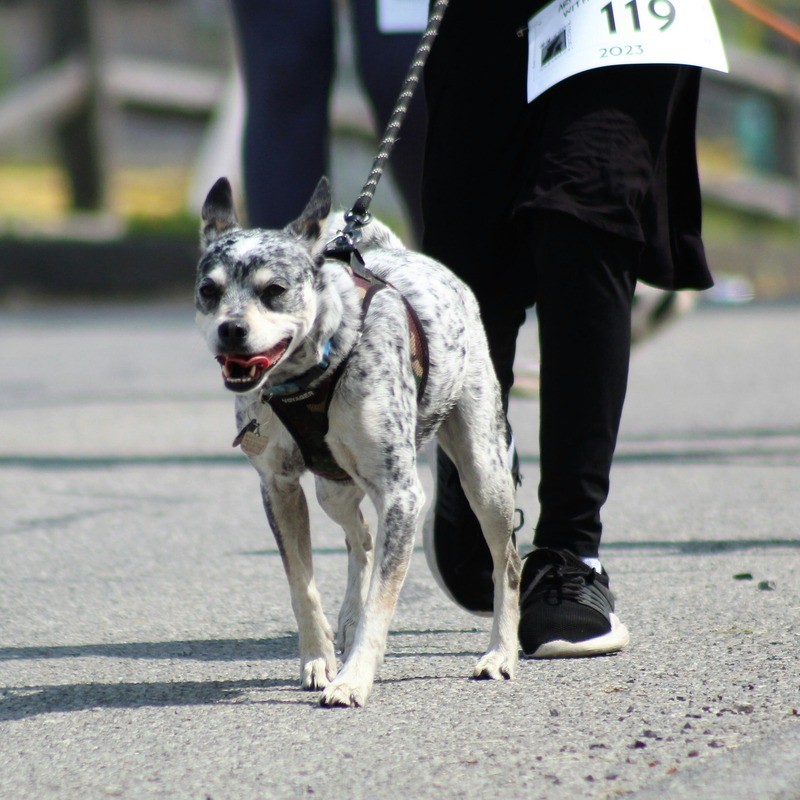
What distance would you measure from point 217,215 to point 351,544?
2.64ft

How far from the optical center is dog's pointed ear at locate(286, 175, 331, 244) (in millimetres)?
3018

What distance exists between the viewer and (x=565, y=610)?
320cm

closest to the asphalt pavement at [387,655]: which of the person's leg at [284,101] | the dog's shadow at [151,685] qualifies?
the dog's shadow at [151,685]

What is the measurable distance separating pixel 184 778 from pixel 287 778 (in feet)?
0.55

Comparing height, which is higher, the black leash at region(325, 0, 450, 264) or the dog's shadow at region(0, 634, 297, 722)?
the black leash at region(325, 0, 450, 264)

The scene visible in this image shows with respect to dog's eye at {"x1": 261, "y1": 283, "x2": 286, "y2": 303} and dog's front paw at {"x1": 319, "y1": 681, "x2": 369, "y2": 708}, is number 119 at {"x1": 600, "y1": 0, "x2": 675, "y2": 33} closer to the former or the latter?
dog's eye at {"x1": 261, "y1": 283, "x2": 286, "y2": 303}

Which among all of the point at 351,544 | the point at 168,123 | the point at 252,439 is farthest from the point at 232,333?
the point at 168,123

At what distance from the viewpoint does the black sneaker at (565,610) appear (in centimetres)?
318

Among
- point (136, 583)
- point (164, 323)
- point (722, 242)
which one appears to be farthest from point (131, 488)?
point (722, 242)

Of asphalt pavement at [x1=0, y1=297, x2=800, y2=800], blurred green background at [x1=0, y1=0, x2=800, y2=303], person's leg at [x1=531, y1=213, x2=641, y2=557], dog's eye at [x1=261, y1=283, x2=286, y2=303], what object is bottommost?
blurred green background at [x1=0, y1=0, x2=800, y2=303]

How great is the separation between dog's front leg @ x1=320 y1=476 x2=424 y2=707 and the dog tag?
24 cm

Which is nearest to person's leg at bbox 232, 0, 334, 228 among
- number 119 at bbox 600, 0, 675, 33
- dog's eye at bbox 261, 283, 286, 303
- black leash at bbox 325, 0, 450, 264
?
black leash at bbox 325, 0, 450, 264

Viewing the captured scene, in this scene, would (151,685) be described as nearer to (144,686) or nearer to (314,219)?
(144,686)

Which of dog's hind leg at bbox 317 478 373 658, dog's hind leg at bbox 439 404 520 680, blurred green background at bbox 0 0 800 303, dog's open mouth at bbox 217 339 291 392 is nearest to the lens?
dog's open mouth at bbox 217 339 291 392
